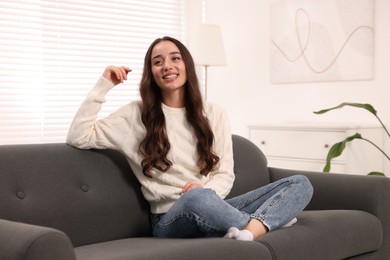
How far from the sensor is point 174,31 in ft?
19.0

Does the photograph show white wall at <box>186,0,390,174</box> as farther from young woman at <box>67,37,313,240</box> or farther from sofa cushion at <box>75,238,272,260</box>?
sofa cushion at <box>75,238,272,260</box>

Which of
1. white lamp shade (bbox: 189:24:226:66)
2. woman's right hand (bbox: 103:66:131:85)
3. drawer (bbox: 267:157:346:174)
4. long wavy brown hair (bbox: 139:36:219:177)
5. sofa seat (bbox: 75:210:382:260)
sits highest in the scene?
white lamp shade (bbox: 189:24:226:66)

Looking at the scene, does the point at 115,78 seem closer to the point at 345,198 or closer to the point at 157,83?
the point at 157,83

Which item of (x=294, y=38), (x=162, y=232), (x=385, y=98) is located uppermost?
(x=294, y=38)

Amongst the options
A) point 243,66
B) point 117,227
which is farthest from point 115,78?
point 243,66

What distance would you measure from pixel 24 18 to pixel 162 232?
2.81 meters

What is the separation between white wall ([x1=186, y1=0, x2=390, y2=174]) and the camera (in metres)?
4.58

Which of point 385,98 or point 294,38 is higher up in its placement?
point 294,38

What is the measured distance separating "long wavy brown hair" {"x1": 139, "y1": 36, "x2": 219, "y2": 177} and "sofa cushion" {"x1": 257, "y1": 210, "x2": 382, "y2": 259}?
1.55 ft

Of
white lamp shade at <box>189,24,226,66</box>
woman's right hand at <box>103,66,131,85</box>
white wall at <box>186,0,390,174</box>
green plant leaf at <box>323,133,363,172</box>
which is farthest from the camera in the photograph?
white lamp shade at <box>189,24,226,66</box>

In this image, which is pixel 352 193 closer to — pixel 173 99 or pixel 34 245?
pixel 173 99

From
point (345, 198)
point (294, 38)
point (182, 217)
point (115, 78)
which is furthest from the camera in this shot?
point (294, 38)

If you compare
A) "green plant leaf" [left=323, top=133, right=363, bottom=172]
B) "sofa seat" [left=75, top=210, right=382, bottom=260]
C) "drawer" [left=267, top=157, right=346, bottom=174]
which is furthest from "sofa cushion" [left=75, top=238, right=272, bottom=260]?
"drawer" [left=267, top=157, right=346, bottom=174]

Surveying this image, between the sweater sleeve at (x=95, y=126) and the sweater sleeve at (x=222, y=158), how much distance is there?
0.43 meters
